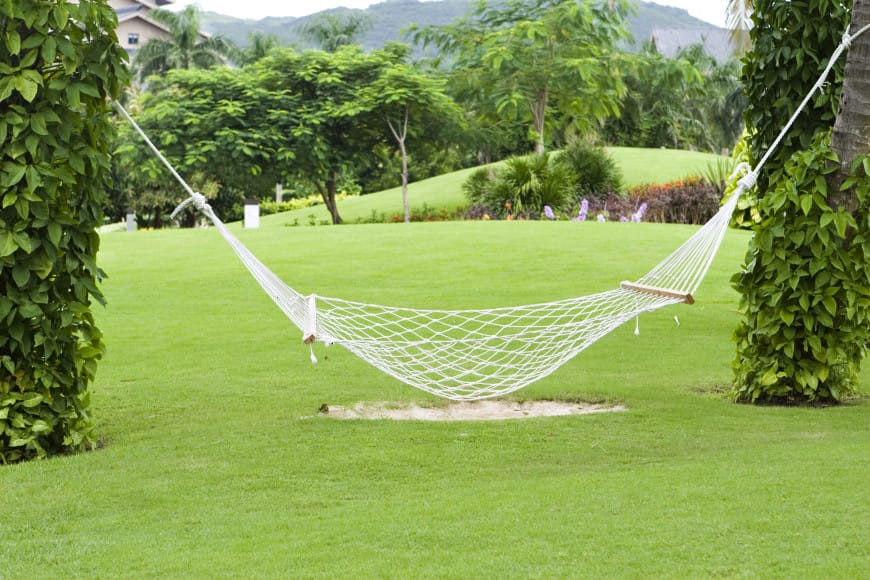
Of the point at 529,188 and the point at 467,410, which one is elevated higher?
the point at 529,188

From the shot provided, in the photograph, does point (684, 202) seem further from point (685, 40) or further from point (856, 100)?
point (685, 40)

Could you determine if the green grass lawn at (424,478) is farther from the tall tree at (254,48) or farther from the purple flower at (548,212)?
the tall tree at (254,48)

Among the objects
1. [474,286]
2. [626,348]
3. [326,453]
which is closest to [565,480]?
[326,453]

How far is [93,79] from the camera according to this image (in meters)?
3.50

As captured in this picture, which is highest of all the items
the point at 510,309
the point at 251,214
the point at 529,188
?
the point at 529,188

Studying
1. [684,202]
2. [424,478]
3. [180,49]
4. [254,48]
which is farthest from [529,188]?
[180,49]

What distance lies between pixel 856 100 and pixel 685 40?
1560 inches

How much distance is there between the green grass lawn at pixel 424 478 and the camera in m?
2.37

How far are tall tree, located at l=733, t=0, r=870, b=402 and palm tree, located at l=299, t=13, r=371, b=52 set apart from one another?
1115 inches

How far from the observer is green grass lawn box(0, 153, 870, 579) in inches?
93.1

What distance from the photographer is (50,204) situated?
3.40 metres

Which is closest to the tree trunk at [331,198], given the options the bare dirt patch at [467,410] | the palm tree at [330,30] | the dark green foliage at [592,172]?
the dark green foliage at [592,172]

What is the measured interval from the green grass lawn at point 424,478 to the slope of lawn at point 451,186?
8.77m

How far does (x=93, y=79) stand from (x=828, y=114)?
292cm
